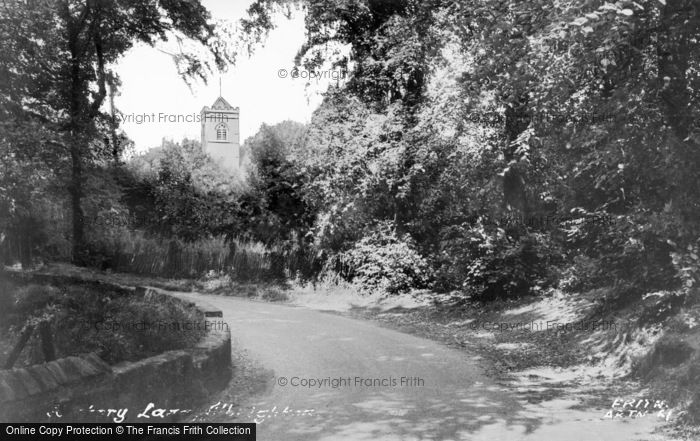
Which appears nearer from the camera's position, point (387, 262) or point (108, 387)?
point (108, 387)

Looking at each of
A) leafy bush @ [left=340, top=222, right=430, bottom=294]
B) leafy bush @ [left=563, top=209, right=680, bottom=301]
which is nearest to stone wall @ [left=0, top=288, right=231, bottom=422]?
leafy bush @ [left=563, top=209, right=680, bottom=301]

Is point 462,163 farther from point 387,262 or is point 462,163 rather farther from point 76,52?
point 76,52

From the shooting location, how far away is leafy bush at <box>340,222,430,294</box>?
19.3 meters

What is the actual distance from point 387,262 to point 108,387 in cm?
1454

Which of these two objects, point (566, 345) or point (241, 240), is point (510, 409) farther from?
point (241, 240)

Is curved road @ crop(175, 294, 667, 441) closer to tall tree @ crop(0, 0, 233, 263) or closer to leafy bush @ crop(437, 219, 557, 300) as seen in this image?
leafy bush @ crop(437, 219, 557, 300)

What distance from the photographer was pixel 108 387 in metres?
5.43

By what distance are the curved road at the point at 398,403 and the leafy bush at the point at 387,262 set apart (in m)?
7.85

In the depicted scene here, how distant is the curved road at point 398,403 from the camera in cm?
586

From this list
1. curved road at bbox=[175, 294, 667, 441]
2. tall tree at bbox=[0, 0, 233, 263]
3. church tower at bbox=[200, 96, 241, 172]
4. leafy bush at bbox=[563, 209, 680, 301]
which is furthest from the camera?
church tower at bbox=[200, 96, 241, 172]

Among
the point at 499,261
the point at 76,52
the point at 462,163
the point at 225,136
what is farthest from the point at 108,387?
the point at 225,136

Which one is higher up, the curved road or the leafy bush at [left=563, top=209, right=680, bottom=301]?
the leafy bush at [left=563, top=209, right=680, bottom=301]

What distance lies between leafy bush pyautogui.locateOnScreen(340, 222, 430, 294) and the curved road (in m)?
7.85

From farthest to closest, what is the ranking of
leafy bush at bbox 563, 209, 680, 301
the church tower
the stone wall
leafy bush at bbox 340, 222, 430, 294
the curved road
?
the church tower < leafy bush at bbox 340, 222, 430, 294 < leafy bush at bbox 563, 209, 680, 301 < the curved road < the stone wall
